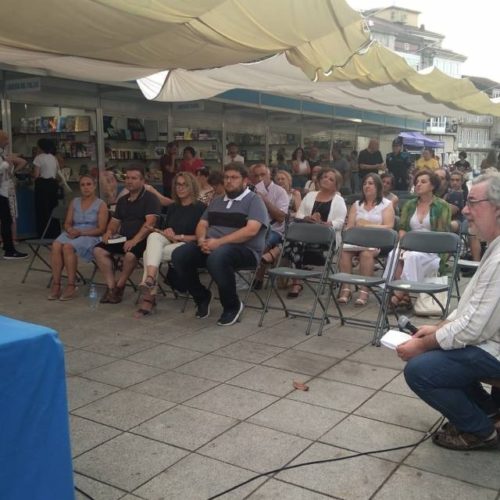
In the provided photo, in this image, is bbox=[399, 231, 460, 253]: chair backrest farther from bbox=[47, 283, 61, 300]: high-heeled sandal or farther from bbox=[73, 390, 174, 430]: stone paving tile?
bbox=[47, 283, 61, 300]: high-heeled sandal

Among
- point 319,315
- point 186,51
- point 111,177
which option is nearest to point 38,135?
point 111,177

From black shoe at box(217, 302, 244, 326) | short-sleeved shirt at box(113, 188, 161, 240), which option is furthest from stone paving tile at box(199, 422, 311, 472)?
short-sleeved shirt at box(113, 188, 161, 240)

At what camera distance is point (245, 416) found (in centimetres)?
334

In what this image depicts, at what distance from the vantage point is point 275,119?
50.4 ft

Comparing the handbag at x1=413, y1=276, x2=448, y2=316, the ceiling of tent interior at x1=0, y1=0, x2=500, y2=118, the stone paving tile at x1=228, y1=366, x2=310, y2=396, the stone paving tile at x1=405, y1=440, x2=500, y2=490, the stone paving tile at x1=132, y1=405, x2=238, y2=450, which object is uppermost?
the ceiling of tent interior at x1=0, y1=0, x2=500, y2=118

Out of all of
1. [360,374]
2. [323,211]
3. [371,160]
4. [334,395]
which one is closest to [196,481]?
[334,395]

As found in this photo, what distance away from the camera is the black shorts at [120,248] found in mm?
5910

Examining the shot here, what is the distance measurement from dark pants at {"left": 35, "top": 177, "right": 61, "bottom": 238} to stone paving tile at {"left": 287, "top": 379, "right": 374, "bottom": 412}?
22.4 ft

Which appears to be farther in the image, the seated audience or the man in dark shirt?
the man in dark shirt

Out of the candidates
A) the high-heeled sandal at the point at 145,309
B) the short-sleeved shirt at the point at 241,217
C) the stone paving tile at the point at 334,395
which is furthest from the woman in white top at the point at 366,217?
the stone paving tile at the point at 334,395

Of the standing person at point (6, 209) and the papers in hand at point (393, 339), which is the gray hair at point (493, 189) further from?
the standing person at point (6, 209)

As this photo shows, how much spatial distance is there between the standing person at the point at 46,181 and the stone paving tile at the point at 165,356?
5.65m

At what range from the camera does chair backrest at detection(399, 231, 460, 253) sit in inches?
203

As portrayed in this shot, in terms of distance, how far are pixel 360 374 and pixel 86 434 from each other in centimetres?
188
